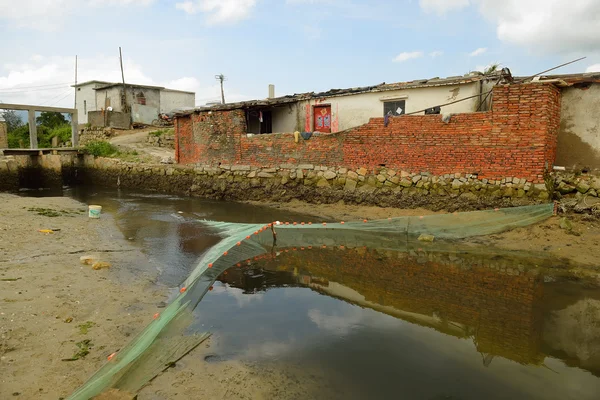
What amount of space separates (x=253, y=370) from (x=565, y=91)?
10877 mm

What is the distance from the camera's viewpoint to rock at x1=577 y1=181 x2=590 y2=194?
32.8 ft

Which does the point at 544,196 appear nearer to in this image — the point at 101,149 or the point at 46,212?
the point at 46,212

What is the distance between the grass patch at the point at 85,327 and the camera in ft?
16.1

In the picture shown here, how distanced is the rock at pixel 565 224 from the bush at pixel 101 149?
22.0 metres

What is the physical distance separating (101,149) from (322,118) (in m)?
14.5

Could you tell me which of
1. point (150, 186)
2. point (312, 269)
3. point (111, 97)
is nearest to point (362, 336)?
point (312, 269)

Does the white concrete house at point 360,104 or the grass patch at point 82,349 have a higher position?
the white concrete house at point 360,104

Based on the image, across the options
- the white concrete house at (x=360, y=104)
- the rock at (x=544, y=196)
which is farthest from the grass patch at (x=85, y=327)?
the white concrete house at (x=360, y=104)

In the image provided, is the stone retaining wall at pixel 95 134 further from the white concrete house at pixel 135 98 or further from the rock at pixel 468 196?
the rock at pixel 468 196

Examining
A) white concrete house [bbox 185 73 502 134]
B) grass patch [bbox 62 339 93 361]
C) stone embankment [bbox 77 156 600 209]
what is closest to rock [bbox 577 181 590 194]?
stone embankment [bbox 77 156 600 209]

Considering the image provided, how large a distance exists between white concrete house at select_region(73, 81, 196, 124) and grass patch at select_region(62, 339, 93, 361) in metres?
31.4

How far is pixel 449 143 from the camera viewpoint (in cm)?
1181

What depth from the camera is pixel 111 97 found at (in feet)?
111

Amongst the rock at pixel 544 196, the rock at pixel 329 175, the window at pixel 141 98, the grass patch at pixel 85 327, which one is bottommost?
the grass patch at pixel 85 327
